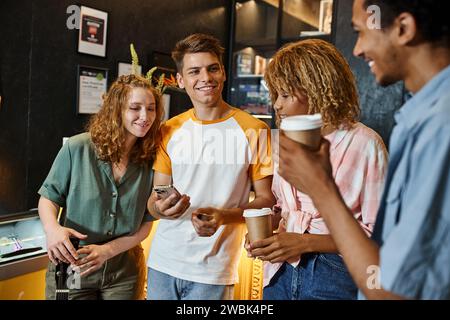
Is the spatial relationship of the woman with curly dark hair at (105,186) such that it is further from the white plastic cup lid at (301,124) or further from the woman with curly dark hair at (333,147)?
the white plastic cup lid at (301,124)

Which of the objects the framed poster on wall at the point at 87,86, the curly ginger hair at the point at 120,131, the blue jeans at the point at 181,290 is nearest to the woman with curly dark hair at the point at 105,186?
the curly ginger hair at the point at 120,131

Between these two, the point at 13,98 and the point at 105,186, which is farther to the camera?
the point at 13,98

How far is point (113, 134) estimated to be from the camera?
1.11 m

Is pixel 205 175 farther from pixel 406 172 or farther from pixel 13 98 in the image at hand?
pixel 13 98

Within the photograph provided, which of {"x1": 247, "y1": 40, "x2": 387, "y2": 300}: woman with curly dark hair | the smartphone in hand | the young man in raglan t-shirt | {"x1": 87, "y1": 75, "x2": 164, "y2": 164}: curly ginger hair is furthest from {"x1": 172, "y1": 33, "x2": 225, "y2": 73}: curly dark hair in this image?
the smartphone in hand

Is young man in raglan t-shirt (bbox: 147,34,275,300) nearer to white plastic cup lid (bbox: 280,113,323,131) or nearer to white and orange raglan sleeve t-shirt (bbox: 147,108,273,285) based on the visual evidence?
white and orange raglan sleeve t-shirt (bbox: 147,108,273,285)

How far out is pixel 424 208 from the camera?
50cm

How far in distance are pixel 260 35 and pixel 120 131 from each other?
1.95 metres

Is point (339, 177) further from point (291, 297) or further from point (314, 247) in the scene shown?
point (291, 297)

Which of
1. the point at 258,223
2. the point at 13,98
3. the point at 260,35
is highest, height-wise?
the point at 260,35

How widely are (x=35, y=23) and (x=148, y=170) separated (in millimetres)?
622

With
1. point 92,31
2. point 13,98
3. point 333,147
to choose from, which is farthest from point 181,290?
point 92,31

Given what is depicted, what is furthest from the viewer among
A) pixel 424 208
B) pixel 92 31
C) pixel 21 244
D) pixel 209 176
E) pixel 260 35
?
pixel 260 35
